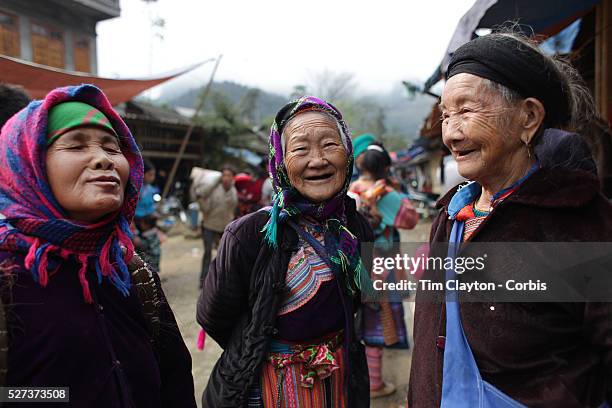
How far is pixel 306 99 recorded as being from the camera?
5.77 feet

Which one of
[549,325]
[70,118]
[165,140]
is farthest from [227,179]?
[165,140]

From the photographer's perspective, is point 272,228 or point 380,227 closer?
point 272,228

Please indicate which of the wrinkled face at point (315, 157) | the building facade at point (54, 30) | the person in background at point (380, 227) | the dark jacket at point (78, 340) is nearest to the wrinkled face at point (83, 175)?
the dark jacket at point (78, 340)

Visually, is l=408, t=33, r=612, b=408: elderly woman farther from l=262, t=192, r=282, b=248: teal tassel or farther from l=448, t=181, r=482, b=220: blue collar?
l=262, t=192, r=282, b=248: teal tassel

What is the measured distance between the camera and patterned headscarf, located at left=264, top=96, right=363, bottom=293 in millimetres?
1729

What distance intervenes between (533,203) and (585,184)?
0.14m

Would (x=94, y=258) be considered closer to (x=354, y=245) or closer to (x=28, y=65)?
(x=354, y=245)

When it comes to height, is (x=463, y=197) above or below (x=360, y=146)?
below

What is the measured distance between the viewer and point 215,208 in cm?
638

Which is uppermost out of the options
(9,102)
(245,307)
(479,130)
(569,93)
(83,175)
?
(9,102)

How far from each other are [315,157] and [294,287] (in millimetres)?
572

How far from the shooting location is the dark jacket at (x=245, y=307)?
1606mm

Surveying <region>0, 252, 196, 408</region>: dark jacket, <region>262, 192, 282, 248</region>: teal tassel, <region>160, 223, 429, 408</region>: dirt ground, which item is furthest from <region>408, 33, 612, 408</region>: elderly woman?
<region>160, 223, 429, 408</region>: dirt ground

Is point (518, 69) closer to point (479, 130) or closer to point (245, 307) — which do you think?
point (479, 130)
